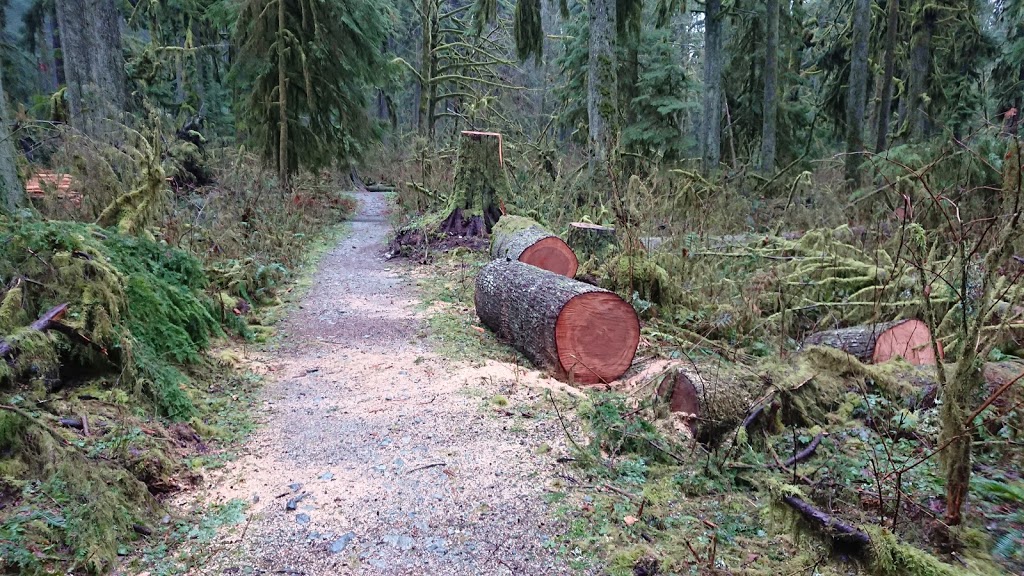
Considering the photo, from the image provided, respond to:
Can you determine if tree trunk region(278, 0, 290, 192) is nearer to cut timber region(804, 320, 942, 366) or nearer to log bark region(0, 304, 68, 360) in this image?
log bark region(0, 304, 68, 360)

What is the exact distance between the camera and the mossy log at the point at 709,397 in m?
4.06

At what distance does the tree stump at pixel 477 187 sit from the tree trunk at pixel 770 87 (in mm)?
7259

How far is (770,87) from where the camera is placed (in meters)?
14.0

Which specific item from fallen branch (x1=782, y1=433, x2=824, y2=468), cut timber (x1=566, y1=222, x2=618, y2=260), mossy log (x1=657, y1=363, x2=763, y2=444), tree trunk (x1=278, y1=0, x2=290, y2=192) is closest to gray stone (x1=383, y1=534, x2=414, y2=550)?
mossy log (x1=657, y1=363, x2=763, y2=444)

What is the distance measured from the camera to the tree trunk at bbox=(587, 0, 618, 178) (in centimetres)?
1084

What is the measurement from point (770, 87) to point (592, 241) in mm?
8845

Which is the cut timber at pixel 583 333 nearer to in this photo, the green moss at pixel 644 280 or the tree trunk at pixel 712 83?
the green moss at pixel 644 280

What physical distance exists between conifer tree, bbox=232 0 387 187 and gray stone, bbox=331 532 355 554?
38.2 feet

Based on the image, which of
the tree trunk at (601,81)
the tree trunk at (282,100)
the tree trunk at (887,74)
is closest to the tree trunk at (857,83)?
the tree trunk at (887,74)

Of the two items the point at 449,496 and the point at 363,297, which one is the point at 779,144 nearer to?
the point at 363,297

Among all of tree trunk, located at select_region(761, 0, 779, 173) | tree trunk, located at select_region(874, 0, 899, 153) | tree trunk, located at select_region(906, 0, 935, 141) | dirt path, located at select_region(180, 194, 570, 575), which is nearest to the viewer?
dirt path, located at select_region(180, 194, 570, 575)

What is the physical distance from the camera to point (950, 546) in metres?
2.40

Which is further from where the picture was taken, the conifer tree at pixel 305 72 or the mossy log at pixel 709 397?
the conifer tree at pixel 305 72

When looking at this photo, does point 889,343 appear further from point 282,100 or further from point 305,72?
point 282,100
